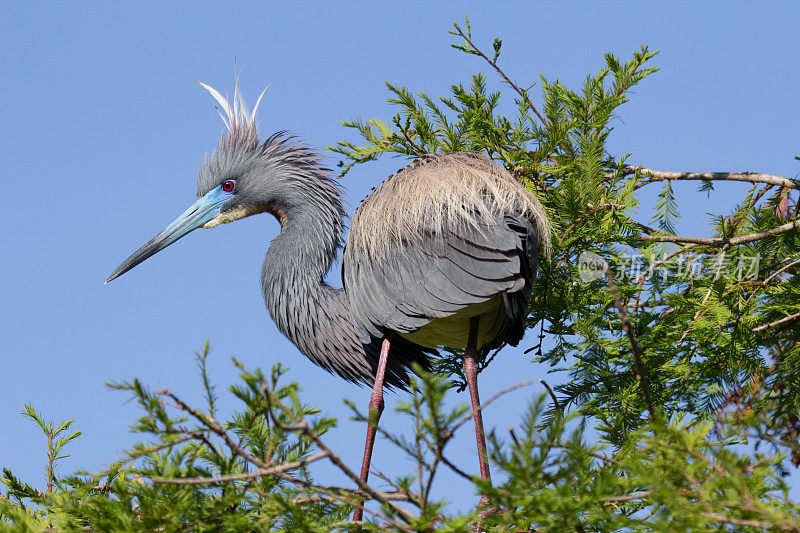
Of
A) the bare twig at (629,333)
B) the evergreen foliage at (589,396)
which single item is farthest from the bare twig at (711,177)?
the bare twig at (629,333)

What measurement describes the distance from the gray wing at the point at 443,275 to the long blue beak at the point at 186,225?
1.47 m

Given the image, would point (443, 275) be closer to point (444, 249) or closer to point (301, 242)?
point (444, 249)

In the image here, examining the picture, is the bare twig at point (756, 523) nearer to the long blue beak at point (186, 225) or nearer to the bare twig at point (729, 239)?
the bare twig at point (729, 239)

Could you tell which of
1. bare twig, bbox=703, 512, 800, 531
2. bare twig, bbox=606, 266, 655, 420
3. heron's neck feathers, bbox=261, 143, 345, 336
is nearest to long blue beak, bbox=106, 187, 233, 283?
heron's neck feathers, bbox=261, 143, 345, 336

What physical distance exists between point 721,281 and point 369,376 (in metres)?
1.92

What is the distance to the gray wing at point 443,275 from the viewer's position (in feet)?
11.7

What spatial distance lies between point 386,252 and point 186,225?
1836 mm

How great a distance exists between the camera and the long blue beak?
5.17m

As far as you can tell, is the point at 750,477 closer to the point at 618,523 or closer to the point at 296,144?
the point at 618,523

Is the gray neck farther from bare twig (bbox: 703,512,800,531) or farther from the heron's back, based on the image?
bare twig (bbox: 703,512,800,531)

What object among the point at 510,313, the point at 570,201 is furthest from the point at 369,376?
the point at 570,201

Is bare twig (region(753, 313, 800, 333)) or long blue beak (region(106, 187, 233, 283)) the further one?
long blue beak (region(106, 187, 233, 283))

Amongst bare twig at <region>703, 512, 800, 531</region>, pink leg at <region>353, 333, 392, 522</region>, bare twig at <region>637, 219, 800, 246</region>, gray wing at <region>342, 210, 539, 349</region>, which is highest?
bare twig at <region>637, 219, 800, 246</region>

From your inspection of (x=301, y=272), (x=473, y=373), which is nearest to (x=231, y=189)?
(x=301, y=272)
